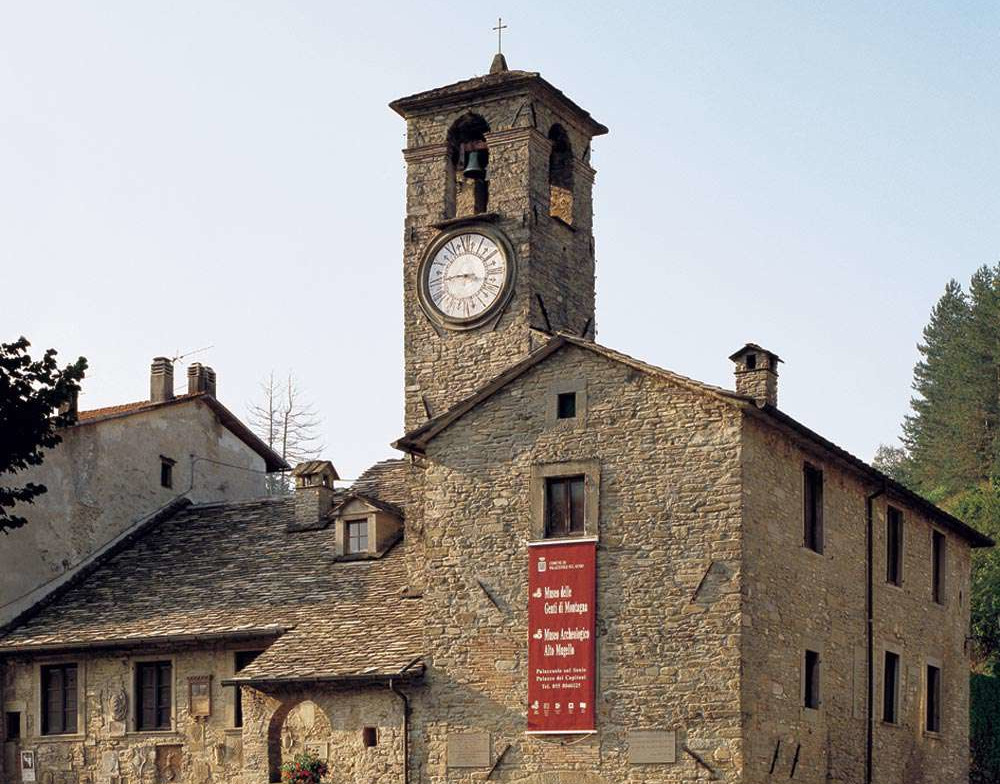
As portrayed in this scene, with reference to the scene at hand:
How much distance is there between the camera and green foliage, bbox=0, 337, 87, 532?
108ft

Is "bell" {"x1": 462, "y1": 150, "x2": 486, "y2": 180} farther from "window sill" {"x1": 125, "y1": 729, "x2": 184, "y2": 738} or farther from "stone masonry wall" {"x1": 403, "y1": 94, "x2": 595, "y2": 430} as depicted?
"window sill" {"x1": 125, "y1": 729, "x2": 184, "y2": 738}

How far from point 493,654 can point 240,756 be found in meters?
6.05

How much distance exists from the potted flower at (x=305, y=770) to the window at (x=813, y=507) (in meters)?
9.09

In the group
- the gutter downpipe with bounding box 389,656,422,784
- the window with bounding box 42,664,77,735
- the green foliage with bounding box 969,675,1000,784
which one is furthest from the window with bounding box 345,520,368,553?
the green foliage with bounding box 969,675,1000,784

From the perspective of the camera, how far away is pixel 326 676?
104 ft

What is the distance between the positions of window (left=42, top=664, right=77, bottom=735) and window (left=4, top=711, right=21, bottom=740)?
602 mm

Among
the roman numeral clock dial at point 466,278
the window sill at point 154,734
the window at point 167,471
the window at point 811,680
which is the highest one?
the roman numeral clock dial at point 466,278

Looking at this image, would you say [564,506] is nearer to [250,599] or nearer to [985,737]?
[250,599]

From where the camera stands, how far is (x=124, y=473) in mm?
40625

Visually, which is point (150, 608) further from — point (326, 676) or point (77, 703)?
point (326, 676)

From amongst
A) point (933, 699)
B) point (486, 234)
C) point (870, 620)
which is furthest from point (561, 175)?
point (933, 699)

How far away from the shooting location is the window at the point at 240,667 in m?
34.5

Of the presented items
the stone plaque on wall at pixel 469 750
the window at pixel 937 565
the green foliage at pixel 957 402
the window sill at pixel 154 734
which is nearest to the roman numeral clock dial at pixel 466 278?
the stone plaque on wall at pixel 469 750

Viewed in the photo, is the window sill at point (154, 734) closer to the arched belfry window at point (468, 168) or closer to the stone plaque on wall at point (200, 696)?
the stone plaque on wall at point (200, 696)
